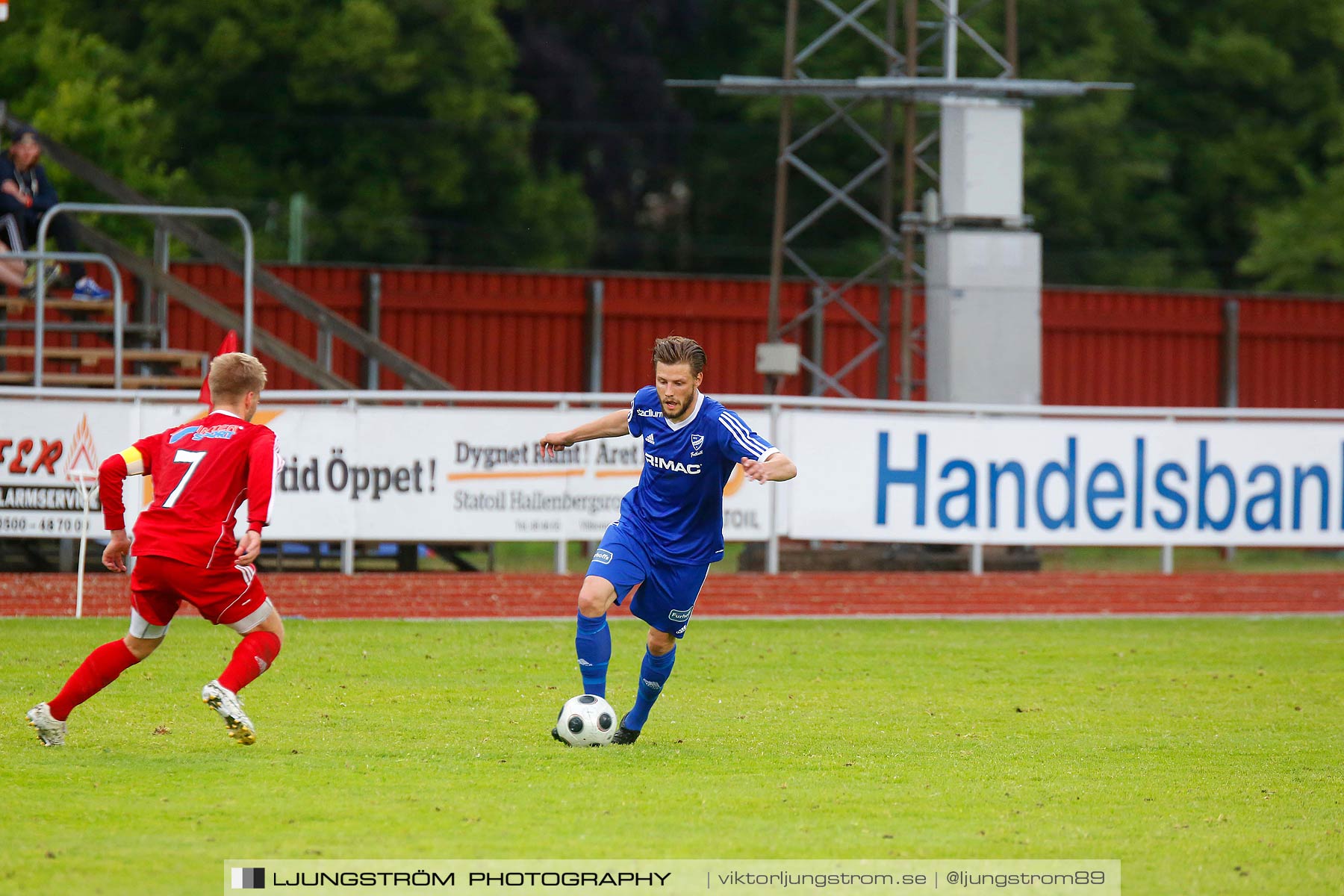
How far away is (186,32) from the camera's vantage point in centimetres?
3812

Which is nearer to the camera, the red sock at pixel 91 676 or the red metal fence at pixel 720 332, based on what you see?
the red sock at pixel 91 676

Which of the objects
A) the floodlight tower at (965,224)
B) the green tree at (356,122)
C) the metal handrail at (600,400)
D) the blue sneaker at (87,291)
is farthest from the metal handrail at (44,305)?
the green tree at (356,122)

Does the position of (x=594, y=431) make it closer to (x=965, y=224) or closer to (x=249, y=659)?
(x=249, y=659)

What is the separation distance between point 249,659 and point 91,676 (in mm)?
692

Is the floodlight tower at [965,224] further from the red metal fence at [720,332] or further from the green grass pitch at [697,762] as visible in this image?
the green grass pitch at [697,762]

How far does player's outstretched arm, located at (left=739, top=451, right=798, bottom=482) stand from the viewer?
784 cm

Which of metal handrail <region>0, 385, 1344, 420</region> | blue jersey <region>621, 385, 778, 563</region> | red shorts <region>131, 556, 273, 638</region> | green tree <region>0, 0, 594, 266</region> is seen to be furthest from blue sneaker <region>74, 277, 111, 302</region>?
green tree <region>0, 0, 594, 266</region>

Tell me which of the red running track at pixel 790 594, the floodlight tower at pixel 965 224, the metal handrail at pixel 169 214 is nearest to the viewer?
the red running track at pixel 790 594

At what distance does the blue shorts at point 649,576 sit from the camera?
8320mm

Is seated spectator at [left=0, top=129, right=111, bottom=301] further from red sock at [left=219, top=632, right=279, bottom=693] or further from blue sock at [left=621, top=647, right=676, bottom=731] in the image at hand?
blue sock at [left=621, top=647, right=676, bottom=731]

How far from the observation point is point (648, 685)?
8508mm

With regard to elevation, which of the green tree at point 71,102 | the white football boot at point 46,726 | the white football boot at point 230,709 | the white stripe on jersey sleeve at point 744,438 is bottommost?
the white football boot at point 46,726

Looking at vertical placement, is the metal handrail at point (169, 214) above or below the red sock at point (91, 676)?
above

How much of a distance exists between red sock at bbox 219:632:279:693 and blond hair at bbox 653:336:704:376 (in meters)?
2.09
